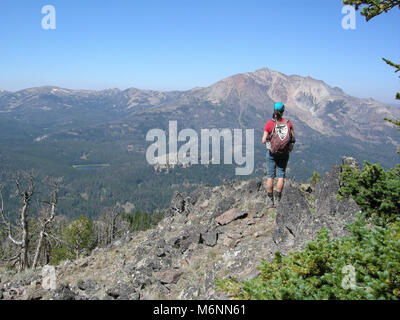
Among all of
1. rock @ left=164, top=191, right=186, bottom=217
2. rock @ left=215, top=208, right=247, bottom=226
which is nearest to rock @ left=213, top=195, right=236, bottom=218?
rock @ left=215, top=208, right=247, bottom=226

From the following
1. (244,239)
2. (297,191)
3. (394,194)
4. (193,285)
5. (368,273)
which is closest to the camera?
(368,273)

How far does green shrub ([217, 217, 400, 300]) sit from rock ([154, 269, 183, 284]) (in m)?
5.56

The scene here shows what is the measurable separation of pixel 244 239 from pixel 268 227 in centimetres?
115

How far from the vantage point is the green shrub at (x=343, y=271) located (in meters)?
4.21

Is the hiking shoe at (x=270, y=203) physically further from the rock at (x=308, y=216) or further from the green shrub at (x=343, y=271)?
the green shrub at (x=343, y=271)

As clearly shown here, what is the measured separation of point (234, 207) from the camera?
15188 mm

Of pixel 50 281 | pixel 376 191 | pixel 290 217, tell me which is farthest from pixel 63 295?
pixel 376 191

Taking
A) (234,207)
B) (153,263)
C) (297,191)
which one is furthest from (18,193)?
(297,191)

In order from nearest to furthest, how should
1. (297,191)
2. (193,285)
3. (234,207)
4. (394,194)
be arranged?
(394,194)
(193,285)
(297,191)
(234,207)

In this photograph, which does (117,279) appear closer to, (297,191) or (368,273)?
(297,191)

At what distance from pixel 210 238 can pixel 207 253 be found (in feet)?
2.97

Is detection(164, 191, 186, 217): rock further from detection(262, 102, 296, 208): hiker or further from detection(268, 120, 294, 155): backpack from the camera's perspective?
detection(268, 120, 294, 155): backpack

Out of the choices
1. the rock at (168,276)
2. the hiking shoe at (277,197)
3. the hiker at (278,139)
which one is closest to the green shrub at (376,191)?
the hiker at (278,139)

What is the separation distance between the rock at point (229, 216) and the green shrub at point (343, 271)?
806cm
